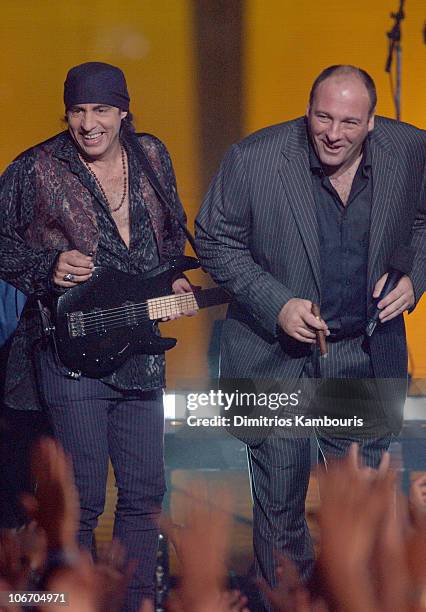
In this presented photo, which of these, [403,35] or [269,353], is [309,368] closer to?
[269,353]

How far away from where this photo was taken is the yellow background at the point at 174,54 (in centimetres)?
350


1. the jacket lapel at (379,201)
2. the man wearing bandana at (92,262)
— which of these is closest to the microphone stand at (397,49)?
the jacket lapel at (379,201)

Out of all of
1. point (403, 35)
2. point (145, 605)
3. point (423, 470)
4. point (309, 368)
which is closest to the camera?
point (145, 605)

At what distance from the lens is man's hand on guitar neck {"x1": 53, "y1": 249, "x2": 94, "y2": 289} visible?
2.43 m

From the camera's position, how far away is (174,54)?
355 centimetres

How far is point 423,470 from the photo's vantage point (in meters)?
3.92

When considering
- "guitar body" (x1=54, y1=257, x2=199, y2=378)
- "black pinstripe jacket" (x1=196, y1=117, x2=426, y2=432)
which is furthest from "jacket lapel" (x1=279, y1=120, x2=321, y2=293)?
"guitar body" (x1=54, y1=257, x2=199, y2=378)

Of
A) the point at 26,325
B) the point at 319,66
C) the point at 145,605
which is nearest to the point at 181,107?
the point at 319,66

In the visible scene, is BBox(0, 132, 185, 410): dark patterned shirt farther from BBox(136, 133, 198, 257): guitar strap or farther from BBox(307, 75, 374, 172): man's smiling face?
BBox(307, 75, 374, 172): man's smiling face

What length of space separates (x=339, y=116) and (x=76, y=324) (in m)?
0.84

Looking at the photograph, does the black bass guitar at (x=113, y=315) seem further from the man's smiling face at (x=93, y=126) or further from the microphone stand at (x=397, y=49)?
the microphone stand at (x=397, y=49)

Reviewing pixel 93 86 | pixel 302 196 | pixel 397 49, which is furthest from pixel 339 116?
Answer: pixel 397 49

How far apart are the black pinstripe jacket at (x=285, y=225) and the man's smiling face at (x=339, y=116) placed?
0.37 feet

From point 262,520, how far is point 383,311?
635 millimetres
